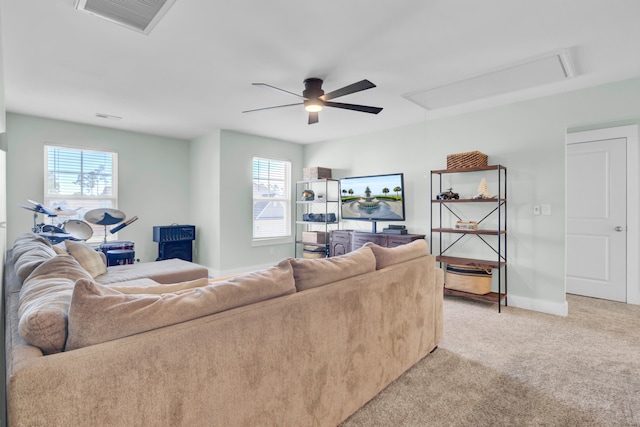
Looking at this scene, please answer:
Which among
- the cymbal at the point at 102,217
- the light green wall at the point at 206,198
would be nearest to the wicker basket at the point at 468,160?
the light green wall at the point at 206,198

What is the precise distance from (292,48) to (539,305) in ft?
12.2

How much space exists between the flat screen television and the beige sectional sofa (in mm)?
2742

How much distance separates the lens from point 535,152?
3.66 meters

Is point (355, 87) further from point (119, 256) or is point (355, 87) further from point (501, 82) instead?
point (119, 256)

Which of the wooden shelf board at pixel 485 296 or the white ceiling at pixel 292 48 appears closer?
the white ceiling at pixel 292 48

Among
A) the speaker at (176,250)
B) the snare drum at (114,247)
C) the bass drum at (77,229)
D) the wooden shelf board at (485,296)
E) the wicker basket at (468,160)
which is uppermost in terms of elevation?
the wicker basket at (468,160)

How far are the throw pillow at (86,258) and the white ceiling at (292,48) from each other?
5.23 feet

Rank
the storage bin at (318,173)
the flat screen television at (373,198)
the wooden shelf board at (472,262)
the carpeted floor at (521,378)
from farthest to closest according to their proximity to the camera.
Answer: the storage bin at (318,173), the flat screen television at (373,198), the wooden shelf board at (472,262), the carpeted floor at (521,378)

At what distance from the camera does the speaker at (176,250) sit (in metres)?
5.16

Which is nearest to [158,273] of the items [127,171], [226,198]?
[226,198]

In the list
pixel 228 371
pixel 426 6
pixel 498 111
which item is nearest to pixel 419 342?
pixel 228 371

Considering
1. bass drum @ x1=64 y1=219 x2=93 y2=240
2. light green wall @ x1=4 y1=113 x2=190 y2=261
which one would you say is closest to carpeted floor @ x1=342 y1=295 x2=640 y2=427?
bass drum @ x1=64 y1=219 x2=93 y2=240

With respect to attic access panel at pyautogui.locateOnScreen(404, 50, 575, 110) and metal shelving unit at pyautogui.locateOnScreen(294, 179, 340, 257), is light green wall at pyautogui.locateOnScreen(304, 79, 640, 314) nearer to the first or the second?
attic access panel at pyautogui.locateOnScreen(404, 50, 575, 110)

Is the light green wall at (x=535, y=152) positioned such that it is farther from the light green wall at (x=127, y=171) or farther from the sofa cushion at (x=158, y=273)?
the light green wall at (x=127, y=171)
